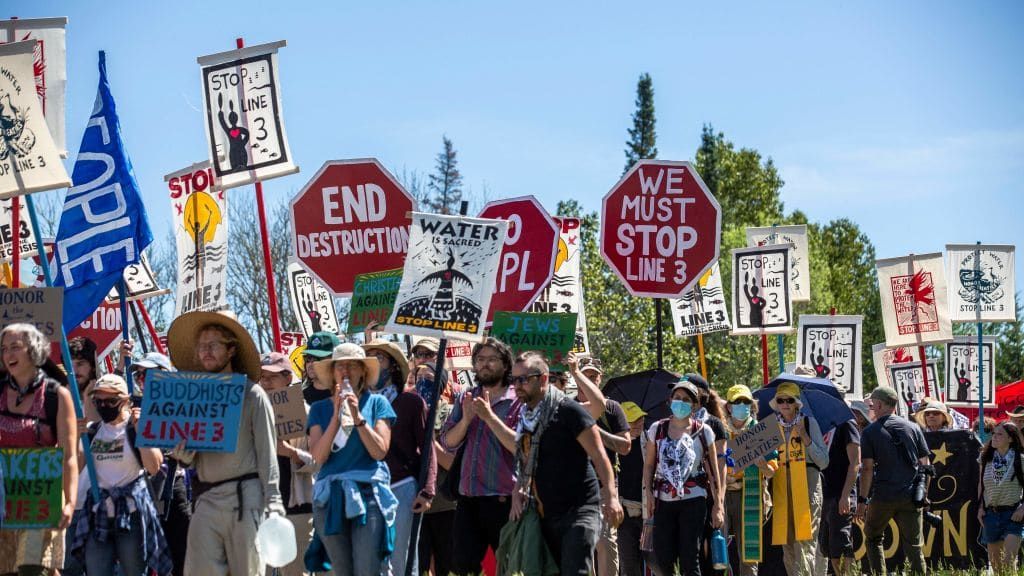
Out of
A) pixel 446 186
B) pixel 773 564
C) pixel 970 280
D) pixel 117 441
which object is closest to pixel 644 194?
pixel 773 564

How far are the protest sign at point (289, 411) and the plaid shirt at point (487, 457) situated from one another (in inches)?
39.4

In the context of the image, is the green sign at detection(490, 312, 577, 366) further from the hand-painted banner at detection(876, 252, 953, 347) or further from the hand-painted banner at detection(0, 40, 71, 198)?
the hand-painted banner at detection(876, 252, 953, 347)

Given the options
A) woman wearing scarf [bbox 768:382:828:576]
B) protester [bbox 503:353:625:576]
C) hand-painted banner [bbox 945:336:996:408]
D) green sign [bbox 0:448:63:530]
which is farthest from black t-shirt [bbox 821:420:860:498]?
hand-painted banner [bbox 945:336:996:408]

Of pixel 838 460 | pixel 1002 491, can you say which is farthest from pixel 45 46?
pixel 1002 491

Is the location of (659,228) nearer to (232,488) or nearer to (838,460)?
(838,460)

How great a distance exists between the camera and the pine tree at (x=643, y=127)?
7475cm

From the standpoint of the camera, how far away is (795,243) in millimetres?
23031

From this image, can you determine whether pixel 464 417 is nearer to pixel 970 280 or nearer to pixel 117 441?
pixel 117 441

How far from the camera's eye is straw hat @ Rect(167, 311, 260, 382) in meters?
8.59

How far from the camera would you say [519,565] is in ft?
30.8

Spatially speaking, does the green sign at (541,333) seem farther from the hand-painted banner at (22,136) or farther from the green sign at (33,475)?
the green sign at (33,475)

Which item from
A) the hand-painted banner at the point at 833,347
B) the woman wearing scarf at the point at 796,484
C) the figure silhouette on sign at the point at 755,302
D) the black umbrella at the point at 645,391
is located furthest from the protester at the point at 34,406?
the hand-painted banner at the point at 833,347

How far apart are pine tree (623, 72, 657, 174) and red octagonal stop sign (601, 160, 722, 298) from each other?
6030 cm

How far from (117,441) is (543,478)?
269 cm
